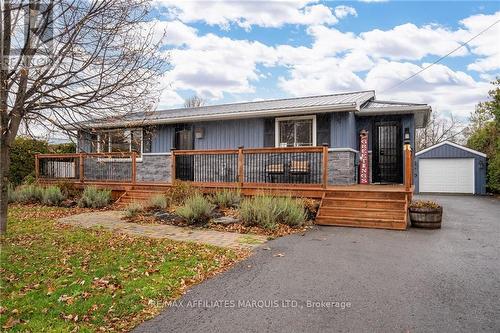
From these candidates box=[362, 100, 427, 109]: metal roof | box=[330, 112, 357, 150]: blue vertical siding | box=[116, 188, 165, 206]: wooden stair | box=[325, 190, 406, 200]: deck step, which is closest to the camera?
box=[325, 190, 406, 200]: deck step

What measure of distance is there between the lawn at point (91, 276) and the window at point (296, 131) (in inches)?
257

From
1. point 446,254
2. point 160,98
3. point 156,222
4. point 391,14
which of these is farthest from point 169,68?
point 391,14

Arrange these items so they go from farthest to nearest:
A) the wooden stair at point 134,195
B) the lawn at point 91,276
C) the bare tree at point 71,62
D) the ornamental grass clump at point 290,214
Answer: the wooden stair at point 134,195
the ornamental grass clump at point 290,214
the bare tree at point 71,62
the lawn at point 91,276

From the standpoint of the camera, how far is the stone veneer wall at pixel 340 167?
1008cm

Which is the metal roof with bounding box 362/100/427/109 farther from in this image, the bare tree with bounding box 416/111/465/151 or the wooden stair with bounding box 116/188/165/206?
the bare tree with bounding box 416/111/465/151

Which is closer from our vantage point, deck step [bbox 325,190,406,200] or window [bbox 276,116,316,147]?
deck step [bbox 325,190,406,200]

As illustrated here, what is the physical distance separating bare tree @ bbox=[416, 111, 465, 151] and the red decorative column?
26.0 m

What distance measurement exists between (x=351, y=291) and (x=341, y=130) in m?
7.70

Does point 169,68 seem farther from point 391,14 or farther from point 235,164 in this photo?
point 391,14

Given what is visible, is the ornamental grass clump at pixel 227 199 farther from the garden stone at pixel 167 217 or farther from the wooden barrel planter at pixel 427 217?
the wooden barrel planter at pixel 427 217

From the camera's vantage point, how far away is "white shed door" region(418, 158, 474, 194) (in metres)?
18.9

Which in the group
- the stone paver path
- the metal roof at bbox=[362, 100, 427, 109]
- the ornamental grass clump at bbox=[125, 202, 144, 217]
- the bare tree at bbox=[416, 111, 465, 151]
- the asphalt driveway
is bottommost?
the asphalt driveway

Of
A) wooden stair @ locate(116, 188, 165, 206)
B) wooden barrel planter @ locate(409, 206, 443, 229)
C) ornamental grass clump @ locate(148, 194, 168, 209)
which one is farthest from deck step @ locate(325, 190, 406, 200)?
wooden stair @ locate(116, 188, 165, 206)

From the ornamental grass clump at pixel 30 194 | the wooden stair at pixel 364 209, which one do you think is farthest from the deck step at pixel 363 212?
the ornamental grass clump at pixel 30 194
